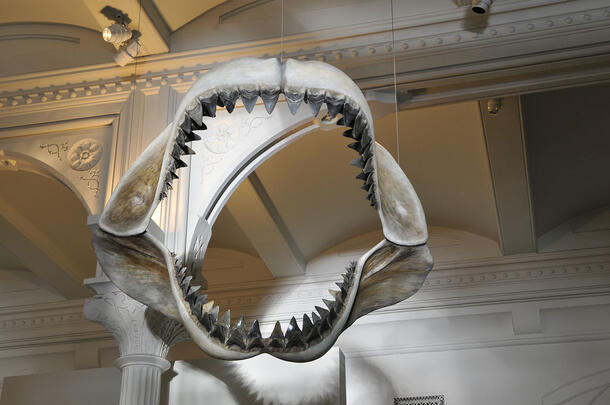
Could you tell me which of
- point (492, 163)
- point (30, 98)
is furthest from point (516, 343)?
point (30, 98)

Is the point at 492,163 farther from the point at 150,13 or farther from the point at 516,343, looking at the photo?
the point at 150,13

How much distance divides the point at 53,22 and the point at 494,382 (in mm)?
5222

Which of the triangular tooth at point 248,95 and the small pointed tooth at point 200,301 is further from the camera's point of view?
the small pointed tooth at point 200,301

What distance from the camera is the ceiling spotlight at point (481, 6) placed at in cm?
524

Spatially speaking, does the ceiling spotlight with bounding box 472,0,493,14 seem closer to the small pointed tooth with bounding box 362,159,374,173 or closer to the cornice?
the cornice

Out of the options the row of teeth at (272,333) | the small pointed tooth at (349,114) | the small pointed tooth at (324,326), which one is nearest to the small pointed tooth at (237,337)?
the row of teeth at (272,333)

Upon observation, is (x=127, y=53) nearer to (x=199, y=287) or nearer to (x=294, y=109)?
(x=199, y=287)

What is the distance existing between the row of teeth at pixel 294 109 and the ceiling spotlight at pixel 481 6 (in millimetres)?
2369

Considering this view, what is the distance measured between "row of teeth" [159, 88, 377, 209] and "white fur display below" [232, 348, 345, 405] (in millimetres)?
2724

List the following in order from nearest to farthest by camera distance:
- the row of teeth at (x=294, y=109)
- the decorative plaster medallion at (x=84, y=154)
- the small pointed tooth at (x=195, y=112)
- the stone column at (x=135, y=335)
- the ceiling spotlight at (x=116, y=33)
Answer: the row of teeth at (x=294, y=109), the small pointed tooth at (x=195, y=112), the stone column at (x=135, y=335), the ceiling spotlight at (x=116, y=33), the decorative plaster medallion at (x=84, y=154)

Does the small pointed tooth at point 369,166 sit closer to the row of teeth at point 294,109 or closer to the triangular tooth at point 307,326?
the row of teeth at point 294,109

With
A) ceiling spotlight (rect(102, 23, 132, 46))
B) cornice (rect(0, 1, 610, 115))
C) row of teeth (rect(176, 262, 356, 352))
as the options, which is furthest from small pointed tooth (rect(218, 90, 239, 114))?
ceiling spotlight (rect(102, 23, 132, 46))

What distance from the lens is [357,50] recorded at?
5.63 metres

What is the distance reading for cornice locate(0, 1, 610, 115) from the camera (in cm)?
527
